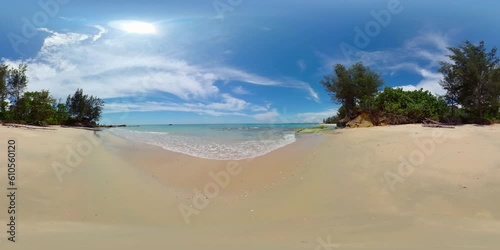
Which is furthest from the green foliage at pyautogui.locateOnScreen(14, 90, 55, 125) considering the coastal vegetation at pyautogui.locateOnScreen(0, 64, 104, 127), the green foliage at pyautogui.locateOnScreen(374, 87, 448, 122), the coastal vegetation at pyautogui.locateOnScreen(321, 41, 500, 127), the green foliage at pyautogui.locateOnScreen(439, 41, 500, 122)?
the green foliage at pyautogui.locateOnScreen(439, 41, 500, 122)

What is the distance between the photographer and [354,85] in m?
35.1

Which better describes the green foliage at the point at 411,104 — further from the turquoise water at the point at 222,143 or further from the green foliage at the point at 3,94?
the green foliage at the point at 3,94

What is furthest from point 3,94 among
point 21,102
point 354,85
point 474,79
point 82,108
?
point 474,79

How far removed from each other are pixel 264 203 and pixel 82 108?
6028 centimetres

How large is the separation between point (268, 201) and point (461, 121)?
26.9 meters

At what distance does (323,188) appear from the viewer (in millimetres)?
6121

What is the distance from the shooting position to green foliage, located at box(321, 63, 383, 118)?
1374 inches

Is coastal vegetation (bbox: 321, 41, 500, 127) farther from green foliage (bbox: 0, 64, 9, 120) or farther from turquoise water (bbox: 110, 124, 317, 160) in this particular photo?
green foliage (bbox: 0, 64, 9, 120)

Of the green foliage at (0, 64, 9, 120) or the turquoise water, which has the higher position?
the green foliage at (0, 64, 9, 120)

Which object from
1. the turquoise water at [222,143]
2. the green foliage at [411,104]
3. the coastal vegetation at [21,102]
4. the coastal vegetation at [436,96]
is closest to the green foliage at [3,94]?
the coastal vegetation at [21,102]

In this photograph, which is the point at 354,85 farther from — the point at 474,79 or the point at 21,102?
the point at 21,102

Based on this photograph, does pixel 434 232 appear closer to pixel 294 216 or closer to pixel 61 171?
pixel 294 216

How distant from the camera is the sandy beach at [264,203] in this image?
379 centimetres

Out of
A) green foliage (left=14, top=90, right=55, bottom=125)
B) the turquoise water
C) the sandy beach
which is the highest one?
green foliage (left=14, top=90, right=55, bottom=125)
